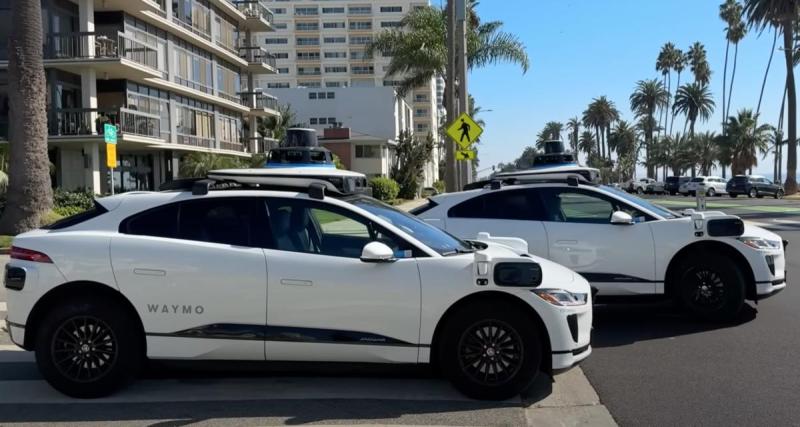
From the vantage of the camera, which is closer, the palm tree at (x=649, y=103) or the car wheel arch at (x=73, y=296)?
the car wheel arch at (x=73, y=296)

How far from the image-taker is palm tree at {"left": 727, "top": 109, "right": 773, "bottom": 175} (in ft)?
260

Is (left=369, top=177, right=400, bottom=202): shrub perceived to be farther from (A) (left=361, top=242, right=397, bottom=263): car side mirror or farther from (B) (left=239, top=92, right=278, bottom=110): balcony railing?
(A) (left=361, top=242, right=397, bottom=263): car side mirror

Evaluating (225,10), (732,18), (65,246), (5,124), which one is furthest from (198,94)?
(732,18)

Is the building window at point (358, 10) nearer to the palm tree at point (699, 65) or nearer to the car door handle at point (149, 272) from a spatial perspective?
the palm tree at point (699, 65)

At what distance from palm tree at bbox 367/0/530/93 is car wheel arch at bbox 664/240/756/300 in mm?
27026

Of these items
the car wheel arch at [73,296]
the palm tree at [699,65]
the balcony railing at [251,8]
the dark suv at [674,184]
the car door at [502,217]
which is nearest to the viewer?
the car wheel arch at [73,296]

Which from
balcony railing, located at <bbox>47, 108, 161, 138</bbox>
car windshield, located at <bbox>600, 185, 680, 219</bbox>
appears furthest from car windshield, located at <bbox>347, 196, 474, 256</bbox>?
balcony railing, located at <bbox>47, 108, 161, 138</bbox>

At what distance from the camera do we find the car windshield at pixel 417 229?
5.53m

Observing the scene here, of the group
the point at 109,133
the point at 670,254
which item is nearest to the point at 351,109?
the point at 109,133

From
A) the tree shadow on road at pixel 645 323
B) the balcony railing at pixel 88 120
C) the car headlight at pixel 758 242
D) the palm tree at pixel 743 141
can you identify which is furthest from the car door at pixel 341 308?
the palm tree at pixel 743 141

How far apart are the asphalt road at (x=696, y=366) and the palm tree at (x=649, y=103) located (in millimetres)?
104085

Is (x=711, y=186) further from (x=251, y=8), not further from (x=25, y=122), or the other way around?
(x=25, y=122)

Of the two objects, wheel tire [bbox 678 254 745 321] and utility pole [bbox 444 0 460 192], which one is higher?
utility pole [bbox 444 0 460 192]

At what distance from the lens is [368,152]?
188ft
